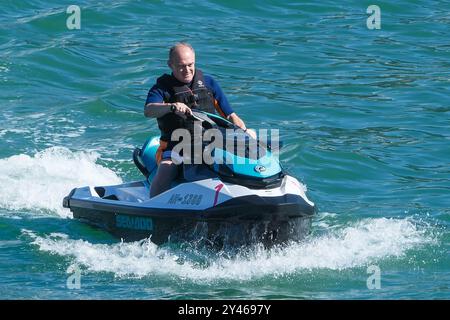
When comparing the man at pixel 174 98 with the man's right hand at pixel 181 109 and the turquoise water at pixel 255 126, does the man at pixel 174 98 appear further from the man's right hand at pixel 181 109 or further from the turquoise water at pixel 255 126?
the turquoise water at pixel 255 126

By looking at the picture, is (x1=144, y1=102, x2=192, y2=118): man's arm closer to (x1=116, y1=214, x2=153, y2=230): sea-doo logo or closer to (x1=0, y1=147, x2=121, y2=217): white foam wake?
(x1=116, y1=214, x2=153, y2=230): sea-doo logo

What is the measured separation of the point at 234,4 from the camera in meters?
19.3

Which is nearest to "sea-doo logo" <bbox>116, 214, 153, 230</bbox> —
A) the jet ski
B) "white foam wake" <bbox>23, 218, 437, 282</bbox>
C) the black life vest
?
the jet ski

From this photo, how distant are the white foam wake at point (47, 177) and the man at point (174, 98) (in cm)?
167

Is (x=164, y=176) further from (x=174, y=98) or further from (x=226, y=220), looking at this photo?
(x=226, y=220)

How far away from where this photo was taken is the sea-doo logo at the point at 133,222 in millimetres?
8969

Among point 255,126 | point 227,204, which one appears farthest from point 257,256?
point 255,126

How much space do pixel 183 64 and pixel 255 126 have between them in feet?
14.6

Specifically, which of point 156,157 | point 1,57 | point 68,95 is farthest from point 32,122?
point 156,157

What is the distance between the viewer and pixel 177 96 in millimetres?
9211

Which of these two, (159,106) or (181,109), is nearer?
→ (181,109)

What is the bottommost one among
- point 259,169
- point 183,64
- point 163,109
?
point 259,169

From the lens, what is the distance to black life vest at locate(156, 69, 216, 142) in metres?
9.18

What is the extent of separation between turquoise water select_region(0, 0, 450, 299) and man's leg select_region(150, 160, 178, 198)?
0.55 metres
